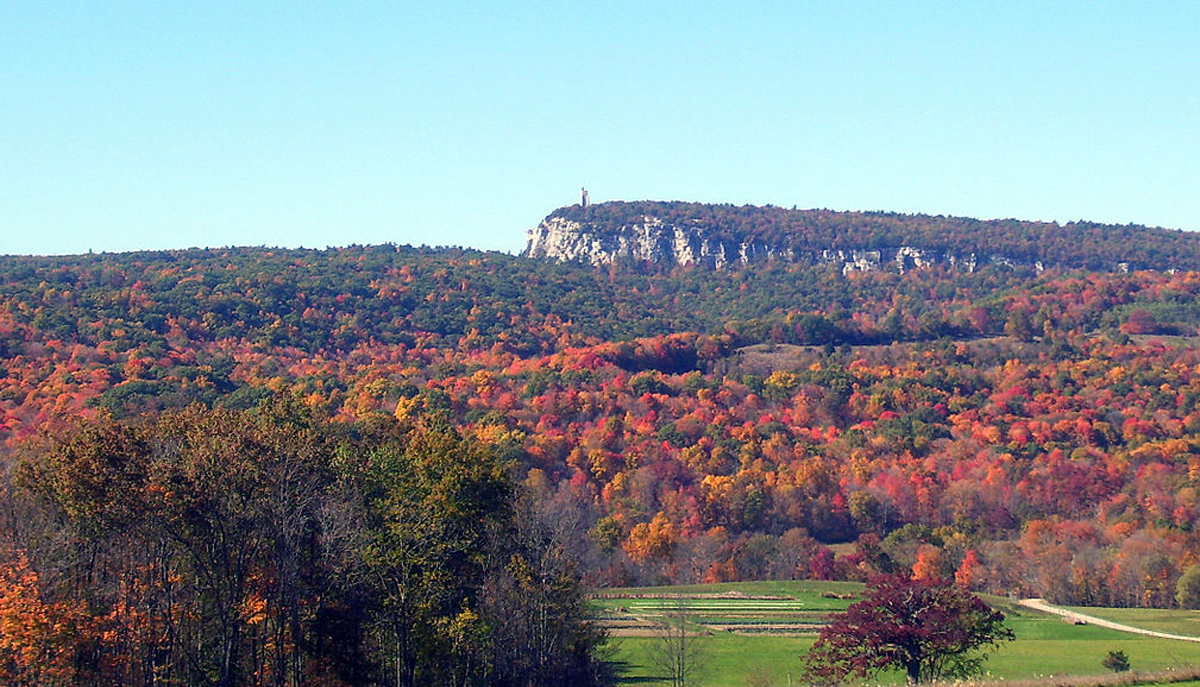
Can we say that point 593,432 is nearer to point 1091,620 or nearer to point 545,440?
point 545,440

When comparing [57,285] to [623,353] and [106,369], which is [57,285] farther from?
[623,353]

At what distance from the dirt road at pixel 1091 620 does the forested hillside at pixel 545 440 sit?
605 centimetres

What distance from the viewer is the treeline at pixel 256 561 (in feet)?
110

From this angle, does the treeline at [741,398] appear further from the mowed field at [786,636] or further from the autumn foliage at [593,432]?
the mowed field at [786,636]

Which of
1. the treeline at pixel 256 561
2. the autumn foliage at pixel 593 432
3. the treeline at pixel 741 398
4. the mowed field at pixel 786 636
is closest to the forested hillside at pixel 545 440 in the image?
the treeline at pixel 256 561

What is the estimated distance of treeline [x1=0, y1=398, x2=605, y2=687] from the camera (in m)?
33.6

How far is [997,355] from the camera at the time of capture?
165 m

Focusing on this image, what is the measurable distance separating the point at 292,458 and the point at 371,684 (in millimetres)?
8129

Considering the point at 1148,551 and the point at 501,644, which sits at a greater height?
the point at 501,644

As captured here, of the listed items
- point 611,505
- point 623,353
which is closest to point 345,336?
point 623,353

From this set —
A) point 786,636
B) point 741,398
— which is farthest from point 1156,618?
point 741,398

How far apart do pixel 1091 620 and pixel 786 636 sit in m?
23.1

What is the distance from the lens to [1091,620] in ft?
262

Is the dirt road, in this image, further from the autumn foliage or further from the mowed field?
the autumn foliage
